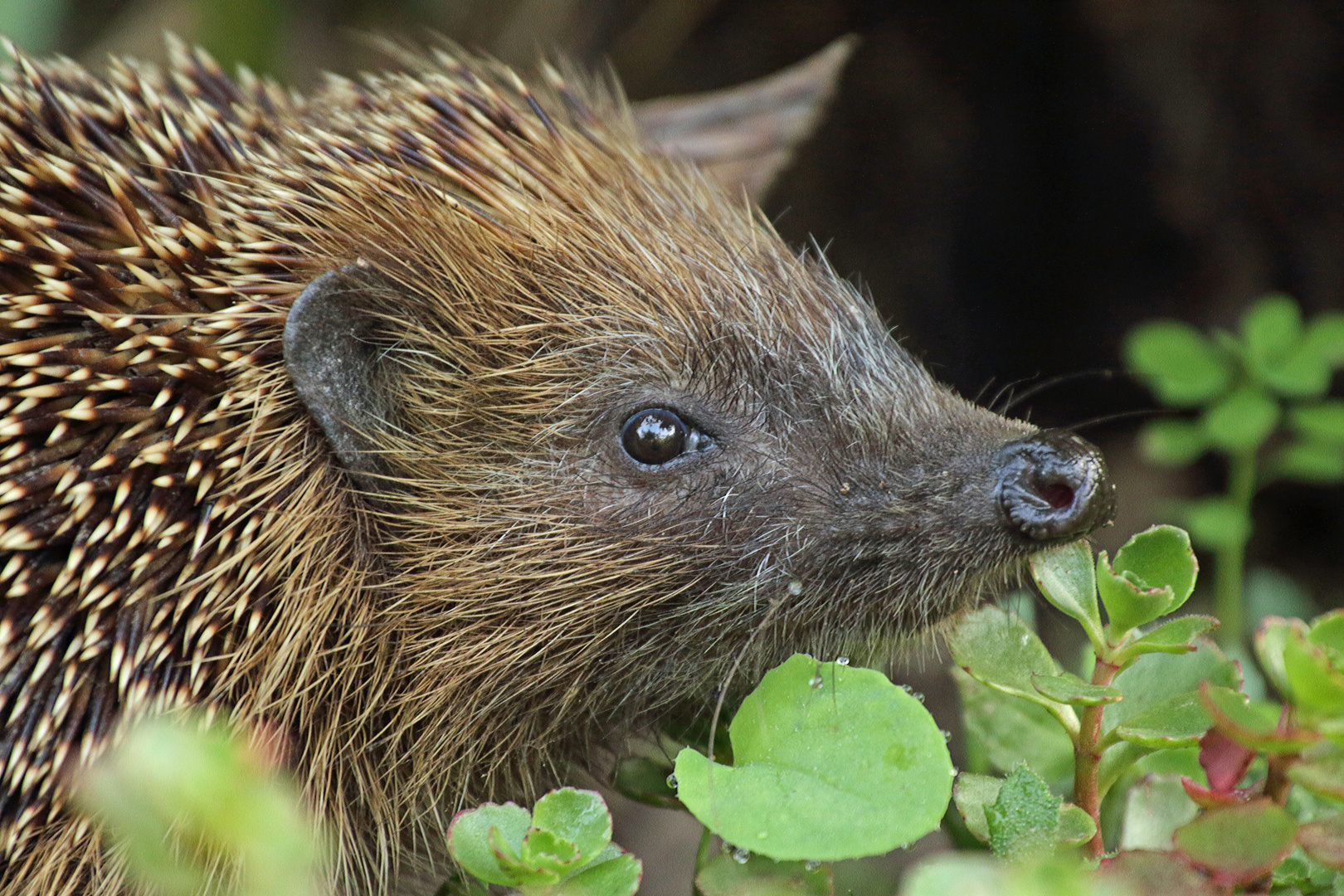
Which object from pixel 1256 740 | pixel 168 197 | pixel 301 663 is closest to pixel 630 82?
pixel 168 197

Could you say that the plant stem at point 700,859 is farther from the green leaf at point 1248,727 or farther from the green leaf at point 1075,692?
the green leaf at point 1248,727

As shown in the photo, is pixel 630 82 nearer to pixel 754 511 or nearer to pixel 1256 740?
pixel 754 511

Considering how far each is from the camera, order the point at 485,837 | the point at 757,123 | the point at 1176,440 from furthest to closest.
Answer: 1. the point at 757,123
2. the point at 1176,440
3. the point at 485,837

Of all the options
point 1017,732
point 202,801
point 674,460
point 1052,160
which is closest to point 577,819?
point 202,801

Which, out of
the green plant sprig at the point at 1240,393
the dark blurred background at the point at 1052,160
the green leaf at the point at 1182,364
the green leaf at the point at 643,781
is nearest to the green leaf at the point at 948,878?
the green leaf at the point at 643,781

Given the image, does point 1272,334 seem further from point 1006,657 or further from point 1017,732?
point 1006,657

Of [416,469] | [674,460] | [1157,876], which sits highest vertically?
[416,469]
